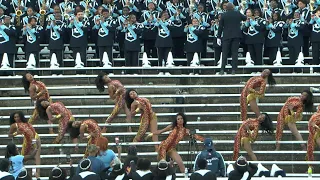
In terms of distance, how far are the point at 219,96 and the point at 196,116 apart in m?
0.75

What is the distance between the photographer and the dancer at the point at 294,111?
2672 centimetres

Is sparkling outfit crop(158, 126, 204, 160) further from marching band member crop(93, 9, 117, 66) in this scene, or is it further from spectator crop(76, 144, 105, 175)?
marching band member crop(93, 9, 117, 66)

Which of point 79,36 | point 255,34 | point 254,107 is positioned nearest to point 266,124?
point 254,107

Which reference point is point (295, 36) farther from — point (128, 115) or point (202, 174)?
point (202, 174)

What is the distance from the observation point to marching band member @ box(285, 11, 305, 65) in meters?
29.8

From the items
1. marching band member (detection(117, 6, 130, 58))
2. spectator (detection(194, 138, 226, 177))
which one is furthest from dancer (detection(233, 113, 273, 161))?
marching band member (detection(117, 6, 130, 58))

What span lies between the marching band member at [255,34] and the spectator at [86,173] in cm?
831

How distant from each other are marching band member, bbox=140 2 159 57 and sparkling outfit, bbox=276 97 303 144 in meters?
4.80

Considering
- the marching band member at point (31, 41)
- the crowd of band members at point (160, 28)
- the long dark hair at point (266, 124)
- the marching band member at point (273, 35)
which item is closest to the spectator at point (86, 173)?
the long dark hair at point (266, 124)

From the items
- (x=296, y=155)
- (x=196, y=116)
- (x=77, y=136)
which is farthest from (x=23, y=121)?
(x=296, y=155)

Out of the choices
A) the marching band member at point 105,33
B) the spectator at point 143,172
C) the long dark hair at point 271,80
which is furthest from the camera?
the marching band member at point 105,33

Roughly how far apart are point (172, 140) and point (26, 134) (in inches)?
112

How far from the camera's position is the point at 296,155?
26.8 m

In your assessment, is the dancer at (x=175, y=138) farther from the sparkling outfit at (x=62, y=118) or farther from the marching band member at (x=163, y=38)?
the marching band member at (x=163, y=38)
